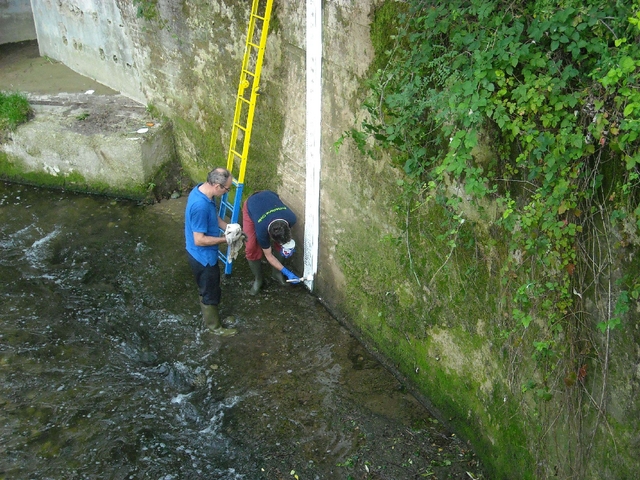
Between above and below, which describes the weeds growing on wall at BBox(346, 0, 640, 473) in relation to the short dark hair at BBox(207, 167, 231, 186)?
above

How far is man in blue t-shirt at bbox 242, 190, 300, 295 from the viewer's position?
606 cm

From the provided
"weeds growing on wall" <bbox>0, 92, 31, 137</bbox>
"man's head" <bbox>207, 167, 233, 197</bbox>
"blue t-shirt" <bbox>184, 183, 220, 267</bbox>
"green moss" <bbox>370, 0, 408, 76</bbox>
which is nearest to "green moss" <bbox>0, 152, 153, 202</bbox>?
"weeds growing on wall" <bbox>0, 92, 31, 137</bbox>

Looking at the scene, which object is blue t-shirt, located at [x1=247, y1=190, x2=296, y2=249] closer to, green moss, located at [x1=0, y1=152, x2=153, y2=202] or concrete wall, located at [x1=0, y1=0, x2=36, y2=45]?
green moss, located at [x1=0, y1=152, x2=153, y2=202]

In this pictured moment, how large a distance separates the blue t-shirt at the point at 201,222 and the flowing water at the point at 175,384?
79 cm

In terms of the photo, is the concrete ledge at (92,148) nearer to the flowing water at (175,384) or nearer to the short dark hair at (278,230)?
the flowing water at (175,384)

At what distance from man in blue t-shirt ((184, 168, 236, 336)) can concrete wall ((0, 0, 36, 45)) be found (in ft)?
25.1

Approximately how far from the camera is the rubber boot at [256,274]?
6570 mm

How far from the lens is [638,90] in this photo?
3078 millimetres

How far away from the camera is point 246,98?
22.3 feet

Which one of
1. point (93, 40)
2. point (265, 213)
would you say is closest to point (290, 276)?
point (265, 213)

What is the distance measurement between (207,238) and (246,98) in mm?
1883

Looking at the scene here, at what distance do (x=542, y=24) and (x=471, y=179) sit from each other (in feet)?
2.92

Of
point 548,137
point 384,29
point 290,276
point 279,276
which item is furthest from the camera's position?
point 279,276

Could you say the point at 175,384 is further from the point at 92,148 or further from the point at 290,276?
the point at 92,148
